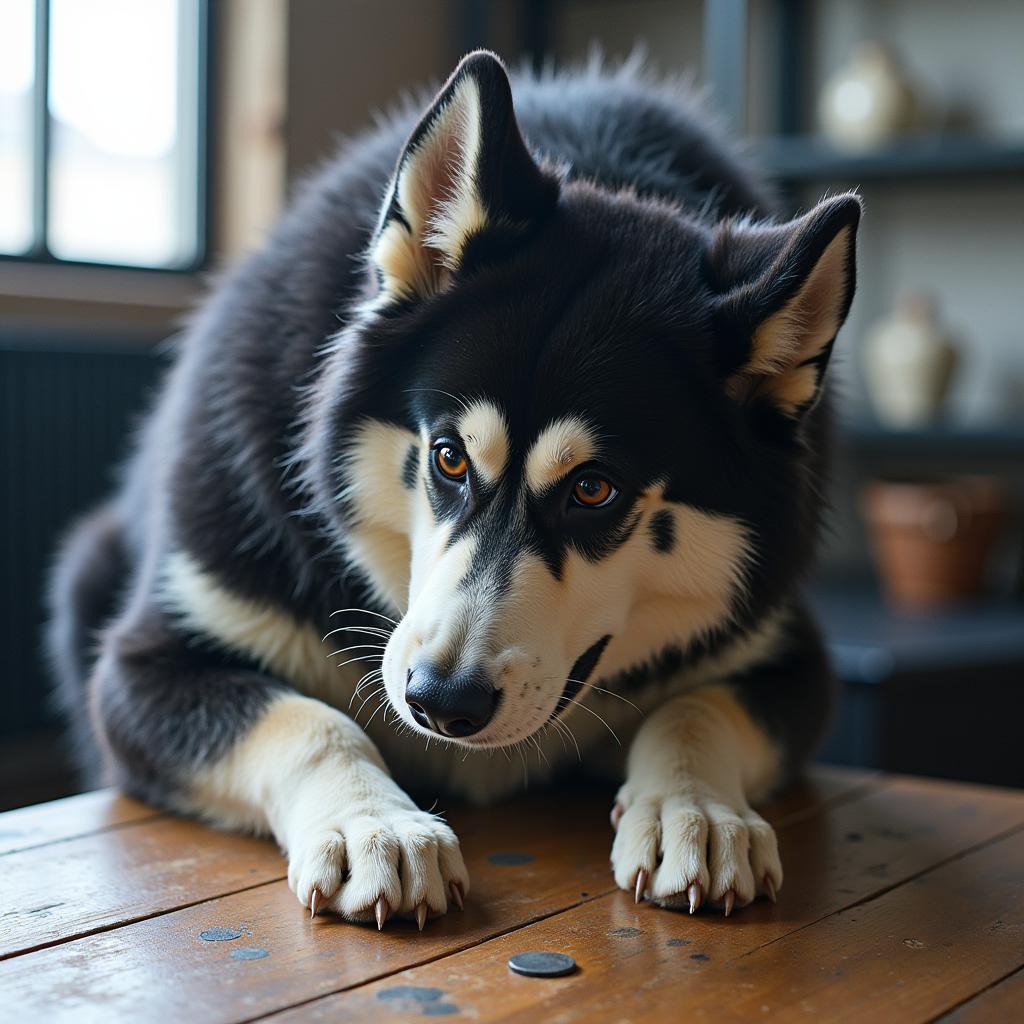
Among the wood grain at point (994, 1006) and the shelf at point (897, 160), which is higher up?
the shelf at point (897, 160)

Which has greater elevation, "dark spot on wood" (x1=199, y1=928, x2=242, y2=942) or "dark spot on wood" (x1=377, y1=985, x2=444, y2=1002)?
"dark spot on wood" (x1=199, y1=928, x2=242, y2=942)

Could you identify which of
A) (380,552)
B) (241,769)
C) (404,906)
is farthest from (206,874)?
(380,552)

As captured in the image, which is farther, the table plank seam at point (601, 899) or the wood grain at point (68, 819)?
the wood grain at point (68, 819)

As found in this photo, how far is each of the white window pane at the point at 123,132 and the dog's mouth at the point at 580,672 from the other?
8.27 feet

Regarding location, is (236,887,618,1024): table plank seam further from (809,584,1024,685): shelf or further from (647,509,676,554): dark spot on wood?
(809,584,1024,685): shelf

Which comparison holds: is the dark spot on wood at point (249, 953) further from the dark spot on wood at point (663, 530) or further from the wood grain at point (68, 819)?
the dark spot on wood at point (663, 530)

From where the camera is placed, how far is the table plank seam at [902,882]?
1.19m

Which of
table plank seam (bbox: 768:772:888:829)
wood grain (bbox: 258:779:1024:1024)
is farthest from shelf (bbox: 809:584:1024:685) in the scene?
wood grain (bbox: 258:779:1024:1024)

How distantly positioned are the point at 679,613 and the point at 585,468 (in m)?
0.28

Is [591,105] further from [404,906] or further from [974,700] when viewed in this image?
[974,700]

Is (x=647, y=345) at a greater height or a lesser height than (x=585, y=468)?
greater

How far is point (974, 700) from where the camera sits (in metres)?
3.06

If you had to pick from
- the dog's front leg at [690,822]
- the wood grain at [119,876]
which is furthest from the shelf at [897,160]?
the wood grain at [119,876]

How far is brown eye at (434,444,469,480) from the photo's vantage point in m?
1.34
